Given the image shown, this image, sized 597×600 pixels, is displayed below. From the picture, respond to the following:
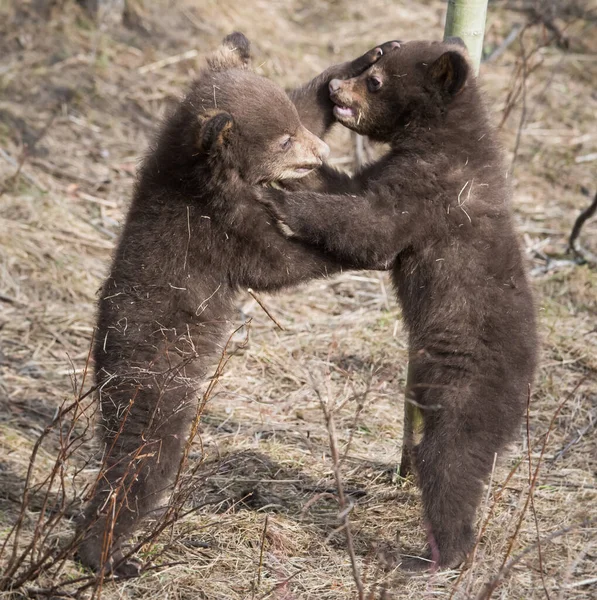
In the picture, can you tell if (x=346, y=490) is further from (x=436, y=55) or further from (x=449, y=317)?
(x=436, y=55)

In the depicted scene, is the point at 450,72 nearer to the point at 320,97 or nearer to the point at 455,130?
the point at 455,130

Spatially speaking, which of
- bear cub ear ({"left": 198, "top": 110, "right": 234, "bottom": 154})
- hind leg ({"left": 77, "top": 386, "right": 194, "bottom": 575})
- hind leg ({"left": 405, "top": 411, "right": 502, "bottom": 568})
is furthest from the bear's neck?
hind leg ({"left": 77, "top": 386, "right": 194, "bottom": 575})

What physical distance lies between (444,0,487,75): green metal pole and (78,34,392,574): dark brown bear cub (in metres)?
1.29

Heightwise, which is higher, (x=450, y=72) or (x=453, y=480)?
(x=450, y=72)

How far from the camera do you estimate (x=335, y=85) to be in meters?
5.84

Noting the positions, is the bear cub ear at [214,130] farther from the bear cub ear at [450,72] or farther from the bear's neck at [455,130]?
the bear cub ear at [450,72]

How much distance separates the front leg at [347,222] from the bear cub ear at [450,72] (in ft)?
2.66

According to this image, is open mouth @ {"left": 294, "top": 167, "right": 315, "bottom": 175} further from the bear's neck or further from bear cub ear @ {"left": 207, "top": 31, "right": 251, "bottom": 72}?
bear cub ear @ {"left": 207, "top": 31, "right": 251, "bottom": 72}

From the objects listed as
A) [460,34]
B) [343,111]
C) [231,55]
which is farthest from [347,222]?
[460,34]

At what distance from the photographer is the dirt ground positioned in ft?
17.2

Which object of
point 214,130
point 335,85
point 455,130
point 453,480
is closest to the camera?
point 214,130

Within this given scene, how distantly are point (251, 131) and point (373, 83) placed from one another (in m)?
0.95

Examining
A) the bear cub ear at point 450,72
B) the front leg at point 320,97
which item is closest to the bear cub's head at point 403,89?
the bear cub ear at point 450,72

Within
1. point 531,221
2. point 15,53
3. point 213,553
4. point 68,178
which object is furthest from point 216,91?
point 15,53
